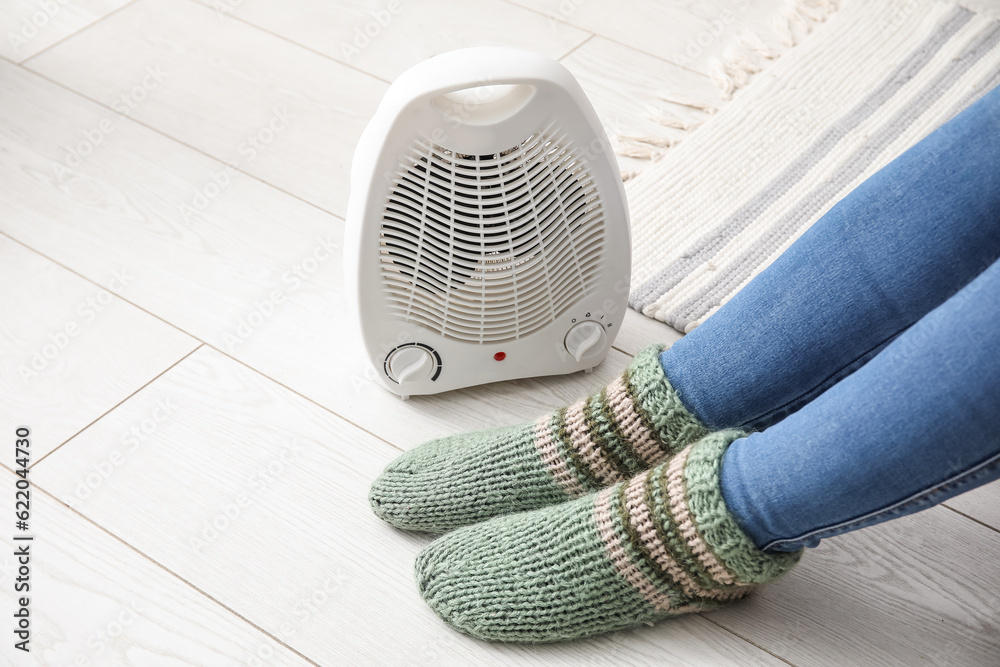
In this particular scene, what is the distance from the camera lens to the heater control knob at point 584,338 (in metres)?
0.85

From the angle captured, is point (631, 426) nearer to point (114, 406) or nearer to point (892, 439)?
point (892, 439)

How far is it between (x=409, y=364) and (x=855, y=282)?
0.41m

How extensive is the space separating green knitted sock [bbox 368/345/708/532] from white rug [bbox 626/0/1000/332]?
0.89 feet

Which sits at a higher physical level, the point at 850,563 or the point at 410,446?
the point at 850,563

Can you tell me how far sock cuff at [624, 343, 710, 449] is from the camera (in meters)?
0.67

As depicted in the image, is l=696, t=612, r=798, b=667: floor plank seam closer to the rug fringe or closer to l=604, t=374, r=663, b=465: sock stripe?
l=604, t=374, r=663, b=465: sock stripe

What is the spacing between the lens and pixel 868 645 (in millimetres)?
695

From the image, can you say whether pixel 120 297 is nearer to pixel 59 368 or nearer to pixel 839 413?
pixel 59 368

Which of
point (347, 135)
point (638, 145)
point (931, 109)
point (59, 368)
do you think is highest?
point (931, 109)

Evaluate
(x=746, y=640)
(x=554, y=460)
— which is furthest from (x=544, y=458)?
(x=746, y=640)

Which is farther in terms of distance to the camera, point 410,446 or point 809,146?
point 809,146

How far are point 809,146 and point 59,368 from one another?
0.94 metres

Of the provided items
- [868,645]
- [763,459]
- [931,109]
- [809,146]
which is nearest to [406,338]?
[763,459]

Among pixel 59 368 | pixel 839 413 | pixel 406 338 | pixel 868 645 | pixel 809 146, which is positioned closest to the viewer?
pixel 839 413
